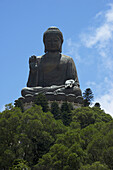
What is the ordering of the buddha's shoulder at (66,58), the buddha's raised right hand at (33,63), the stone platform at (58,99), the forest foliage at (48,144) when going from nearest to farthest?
the forest foliage at (48,144) < the stone platform at (58,99) < the buddha's raised right hand at (33,63) < the buddha's shoulder at (66,58)

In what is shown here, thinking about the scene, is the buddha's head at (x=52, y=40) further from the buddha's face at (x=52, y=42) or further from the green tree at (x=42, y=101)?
the green tree at (x=42, y=101)

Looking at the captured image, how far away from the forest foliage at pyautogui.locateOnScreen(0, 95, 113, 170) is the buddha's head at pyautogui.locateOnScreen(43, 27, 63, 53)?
15.6 meters

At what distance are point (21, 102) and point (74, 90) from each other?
197 inches

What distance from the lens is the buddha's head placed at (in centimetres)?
4150

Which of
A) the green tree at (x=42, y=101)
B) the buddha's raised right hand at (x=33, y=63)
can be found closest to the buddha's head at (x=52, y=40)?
the buddha's raised right hand at (x=33, y=63)

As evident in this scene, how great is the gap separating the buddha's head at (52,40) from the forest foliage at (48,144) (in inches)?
612

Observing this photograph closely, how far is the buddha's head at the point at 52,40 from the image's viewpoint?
41500mm

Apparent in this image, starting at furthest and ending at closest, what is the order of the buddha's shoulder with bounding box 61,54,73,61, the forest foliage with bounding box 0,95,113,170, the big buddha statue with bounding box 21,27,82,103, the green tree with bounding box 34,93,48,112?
the buddha's shoulder with bounding box 61,54,73,61
the big buddha statue with bounding box 21,27,82,103
the green tree with bounding box 34,93,48,112
the forest foliage with bounding box 0,95,113,170

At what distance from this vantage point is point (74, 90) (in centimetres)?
3794

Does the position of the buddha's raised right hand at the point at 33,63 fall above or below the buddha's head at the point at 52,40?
below

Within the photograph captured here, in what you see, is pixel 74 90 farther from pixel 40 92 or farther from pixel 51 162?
pixel 51 162

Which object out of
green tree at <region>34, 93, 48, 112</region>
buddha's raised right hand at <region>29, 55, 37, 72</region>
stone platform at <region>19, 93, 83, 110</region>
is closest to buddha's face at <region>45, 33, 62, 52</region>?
buddha's raised right hand at <region>29, 55, 37, 72</region>

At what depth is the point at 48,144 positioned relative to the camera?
23000 mm

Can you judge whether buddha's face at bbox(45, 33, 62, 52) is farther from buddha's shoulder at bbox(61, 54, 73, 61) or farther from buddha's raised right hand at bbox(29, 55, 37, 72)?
buddha's raised right hand at bbox(29, 55, 37, 72)
